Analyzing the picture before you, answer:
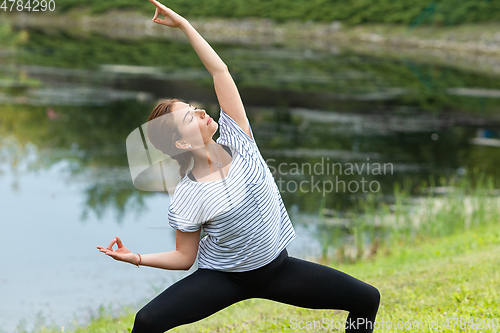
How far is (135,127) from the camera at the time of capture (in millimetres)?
13773

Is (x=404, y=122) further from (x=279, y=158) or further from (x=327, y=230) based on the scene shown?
(x=327, y=230)

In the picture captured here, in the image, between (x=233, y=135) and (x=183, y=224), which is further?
(x=233, y=135)

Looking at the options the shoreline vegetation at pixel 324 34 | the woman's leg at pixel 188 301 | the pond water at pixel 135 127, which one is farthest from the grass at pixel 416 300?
the shoreline vegetation at pixel 324 34

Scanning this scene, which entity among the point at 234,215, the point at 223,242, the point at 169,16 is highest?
the point at 169,16

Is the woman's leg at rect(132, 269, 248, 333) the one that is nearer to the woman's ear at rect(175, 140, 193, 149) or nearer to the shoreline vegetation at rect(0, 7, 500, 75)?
the woman's ear at rect(175, 140, 193, 149)

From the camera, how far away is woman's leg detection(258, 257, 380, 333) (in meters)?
2.94

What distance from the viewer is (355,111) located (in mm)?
16719

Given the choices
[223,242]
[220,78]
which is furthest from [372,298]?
[220,78]

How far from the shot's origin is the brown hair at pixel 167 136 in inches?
113

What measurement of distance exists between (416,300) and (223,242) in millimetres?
2358

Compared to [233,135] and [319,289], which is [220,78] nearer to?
[233,135]

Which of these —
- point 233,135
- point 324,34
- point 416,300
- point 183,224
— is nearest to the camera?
point 183,224

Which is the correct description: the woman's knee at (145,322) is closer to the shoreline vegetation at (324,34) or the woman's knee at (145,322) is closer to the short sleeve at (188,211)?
the short sleeve at (188,211)

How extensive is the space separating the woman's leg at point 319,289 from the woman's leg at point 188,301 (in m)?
0.17
